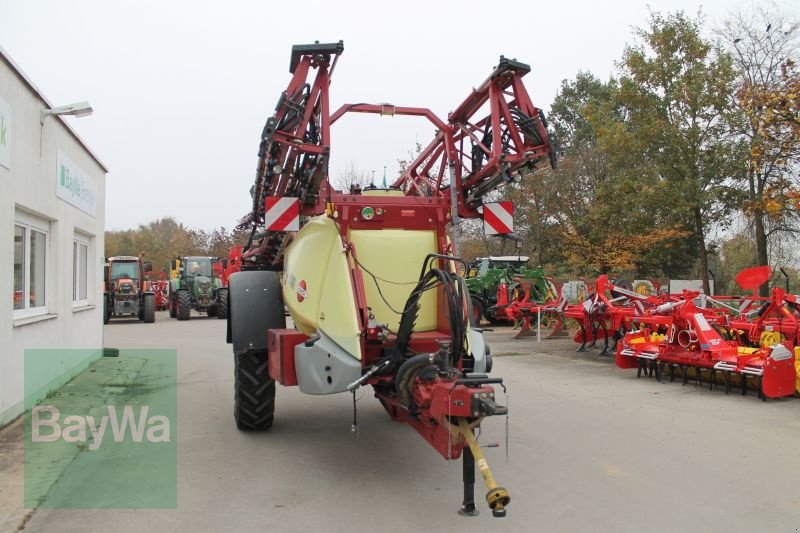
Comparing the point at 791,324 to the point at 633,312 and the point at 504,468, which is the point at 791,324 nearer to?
the point at 633,312

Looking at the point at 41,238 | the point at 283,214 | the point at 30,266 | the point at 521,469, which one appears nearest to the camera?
the point at 521,469

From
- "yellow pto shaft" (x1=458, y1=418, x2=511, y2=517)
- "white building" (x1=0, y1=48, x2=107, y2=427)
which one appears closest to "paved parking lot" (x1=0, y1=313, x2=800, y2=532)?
"yellow pto shaft" (x1=458, y1=418, x2=511, y2=517)

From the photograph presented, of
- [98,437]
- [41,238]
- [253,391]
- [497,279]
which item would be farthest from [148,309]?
[253,391]

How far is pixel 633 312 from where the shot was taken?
11.4 metres

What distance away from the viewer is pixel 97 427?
6.91 m

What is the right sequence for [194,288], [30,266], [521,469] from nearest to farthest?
[521,469]
[30,266]
[194,288]

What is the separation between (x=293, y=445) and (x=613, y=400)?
4.34 metres

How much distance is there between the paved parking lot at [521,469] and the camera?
4.23m

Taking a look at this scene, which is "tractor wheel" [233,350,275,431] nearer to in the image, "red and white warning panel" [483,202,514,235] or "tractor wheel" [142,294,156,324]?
"red and white warning panel" [483,202,514,235]

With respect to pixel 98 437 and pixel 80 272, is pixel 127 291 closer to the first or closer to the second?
pixel 80 272

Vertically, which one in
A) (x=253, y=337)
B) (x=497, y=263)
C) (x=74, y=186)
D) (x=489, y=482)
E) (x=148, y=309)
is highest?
(x=74, y=186)

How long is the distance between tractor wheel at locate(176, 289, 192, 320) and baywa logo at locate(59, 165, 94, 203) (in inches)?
574

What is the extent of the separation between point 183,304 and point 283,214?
2104 centimetres

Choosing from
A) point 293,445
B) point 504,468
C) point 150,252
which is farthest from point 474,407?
point 150,252
